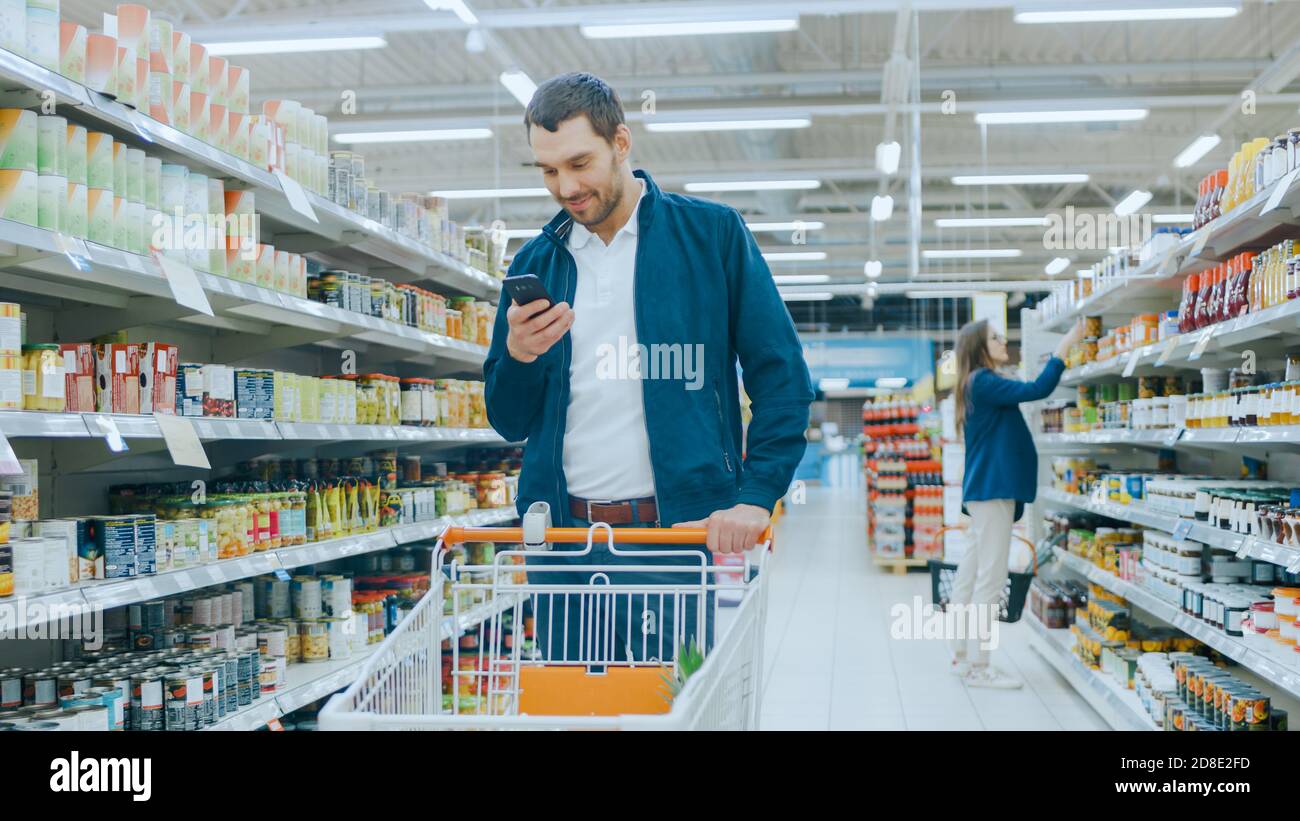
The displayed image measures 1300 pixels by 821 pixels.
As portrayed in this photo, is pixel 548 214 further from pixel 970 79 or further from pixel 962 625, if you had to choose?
pixel 962 625

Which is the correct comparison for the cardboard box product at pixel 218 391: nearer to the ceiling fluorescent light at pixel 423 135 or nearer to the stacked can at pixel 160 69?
the stacked can at pixel 160 69

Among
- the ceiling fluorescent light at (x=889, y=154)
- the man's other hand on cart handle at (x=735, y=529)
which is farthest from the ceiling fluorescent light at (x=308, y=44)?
the man's other hand on cart handle at (x=735, y=529)

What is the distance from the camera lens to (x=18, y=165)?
2291 mm

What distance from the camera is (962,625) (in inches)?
224

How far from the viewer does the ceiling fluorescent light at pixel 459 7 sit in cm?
748

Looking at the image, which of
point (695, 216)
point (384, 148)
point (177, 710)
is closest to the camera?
point (695, 216)

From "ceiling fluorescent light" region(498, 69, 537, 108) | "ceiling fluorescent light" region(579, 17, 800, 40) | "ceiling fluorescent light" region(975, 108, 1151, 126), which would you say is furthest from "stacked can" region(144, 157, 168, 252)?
"ceiling fluorescent light" region(975, 108, 1151, 126)

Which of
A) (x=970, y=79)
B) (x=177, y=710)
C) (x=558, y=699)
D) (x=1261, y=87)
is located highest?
(x=970, y=79)

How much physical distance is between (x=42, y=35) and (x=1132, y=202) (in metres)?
13.1

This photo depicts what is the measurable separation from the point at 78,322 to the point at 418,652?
192 cm

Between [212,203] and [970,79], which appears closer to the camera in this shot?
[212,203]
